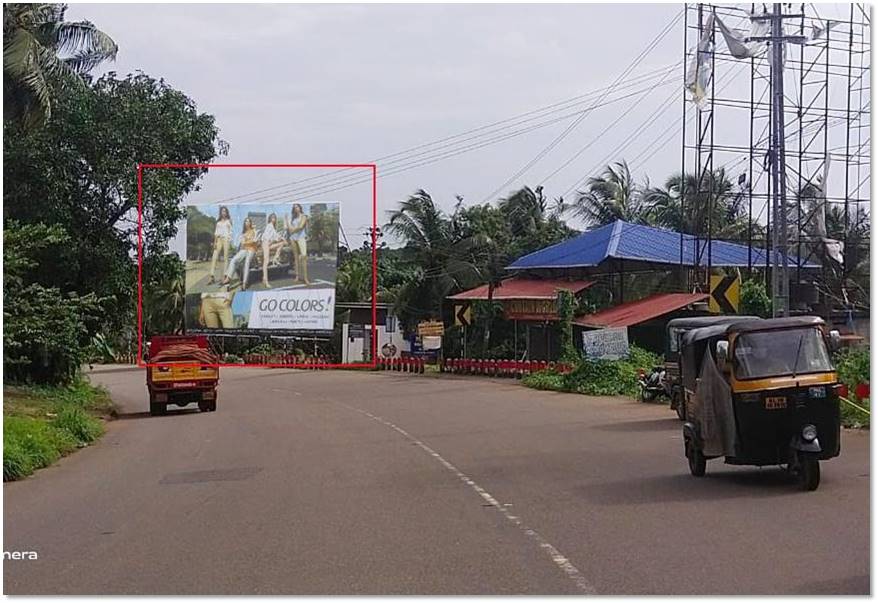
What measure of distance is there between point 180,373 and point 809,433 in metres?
20.1

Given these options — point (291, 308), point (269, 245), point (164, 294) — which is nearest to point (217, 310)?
point (291, 308)

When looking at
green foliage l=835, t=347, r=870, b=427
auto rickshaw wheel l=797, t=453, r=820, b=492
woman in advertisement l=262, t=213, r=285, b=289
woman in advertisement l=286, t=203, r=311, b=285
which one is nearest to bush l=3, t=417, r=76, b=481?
woman in advertisement l=262, t=213, r=285, b=289

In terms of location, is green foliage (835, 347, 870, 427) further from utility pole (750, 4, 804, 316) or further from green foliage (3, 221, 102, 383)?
green foliage (3, 221, 102, 383)

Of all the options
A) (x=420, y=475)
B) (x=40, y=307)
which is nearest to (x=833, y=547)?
(x=420, y=475)

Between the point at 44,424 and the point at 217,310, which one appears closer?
the point at 44,424

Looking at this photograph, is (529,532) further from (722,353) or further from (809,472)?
(722,353)

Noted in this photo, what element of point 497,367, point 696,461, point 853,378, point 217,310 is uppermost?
point 217,310

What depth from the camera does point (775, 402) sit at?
39.8ft

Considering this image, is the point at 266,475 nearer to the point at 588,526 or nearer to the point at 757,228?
the point at 588,526

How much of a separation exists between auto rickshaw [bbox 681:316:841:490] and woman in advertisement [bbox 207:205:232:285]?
45.2ft

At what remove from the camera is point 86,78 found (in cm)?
3033

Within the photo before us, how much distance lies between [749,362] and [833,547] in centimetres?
385

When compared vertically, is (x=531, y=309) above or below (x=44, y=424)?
above

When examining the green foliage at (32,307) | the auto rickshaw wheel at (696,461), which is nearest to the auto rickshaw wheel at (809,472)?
the auto rickshaw wheel at (696,461)
